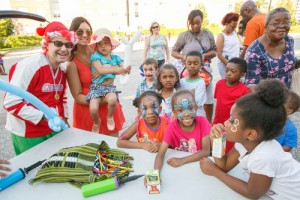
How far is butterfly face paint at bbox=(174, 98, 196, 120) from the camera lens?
5.79 feet

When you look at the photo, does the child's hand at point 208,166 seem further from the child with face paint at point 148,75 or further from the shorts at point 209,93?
the shorts at point 209,93

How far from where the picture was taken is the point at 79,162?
1.45 meters

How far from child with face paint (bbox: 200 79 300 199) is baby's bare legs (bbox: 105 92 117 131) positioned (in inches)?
55.8

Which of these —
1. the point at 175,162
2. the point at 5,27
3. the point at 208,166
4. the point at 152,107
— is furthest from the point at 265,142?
the point at 5,27

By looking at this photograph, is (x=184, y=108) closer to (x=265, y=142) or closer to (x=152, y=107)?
(x=152, y=107)

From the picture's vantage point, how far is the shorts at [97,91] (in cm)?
233

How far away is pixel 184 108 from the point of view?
178 centimetres

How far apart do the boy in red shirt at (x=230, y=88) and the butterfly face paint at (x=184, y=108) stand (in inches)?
39.1

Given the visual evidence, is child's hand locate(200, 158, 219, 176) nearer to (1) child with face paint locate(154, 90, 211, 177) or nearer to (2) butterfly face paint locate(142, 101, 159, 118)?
(1) child with face paint locate(154, 90, 211, 177)

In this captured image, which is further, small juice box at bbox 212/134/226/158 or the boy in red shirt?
the boy in red shirt

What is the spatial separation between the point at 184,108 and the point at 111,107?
36.5 inches

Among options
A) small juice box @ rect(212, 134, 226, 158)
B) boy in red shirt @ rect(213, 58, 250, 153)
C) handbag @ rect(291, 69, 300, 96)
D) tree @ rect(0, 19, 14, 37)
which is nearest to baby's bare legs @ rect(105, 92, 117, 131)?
boy in red shirt @ rect(213, 58, 250, 153)

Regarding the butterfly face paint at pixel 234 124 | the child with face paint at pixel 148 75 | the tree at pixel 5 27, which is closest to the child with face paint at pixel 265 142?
the butterfly face paint at pixel 234 124

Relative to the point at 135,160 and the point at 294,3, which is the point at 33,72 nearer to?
the point at 135,160
